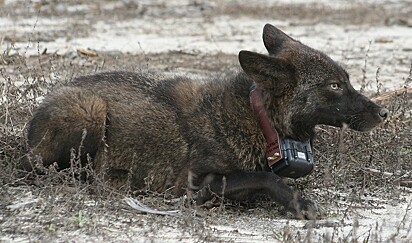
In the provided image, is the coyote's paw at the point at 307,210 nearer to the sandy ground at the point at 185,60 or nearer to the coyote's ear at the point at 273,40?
the sandy ground at the point at 185,60

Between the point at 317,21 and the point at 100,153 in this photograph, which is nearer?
the point at 100,153

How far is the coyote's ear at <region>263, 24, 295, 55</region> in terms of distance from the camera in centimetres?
619

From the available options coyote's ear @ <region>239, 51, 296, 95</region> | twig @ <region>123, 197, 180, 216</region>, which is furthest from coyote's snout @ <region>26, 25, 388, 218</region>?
twig @ <region>123, 197, 180, 216</region>

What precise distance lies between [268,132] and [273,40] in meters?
0.79

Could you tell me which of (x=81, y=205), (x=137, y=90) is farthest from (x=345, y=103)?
(x=81, y=205)

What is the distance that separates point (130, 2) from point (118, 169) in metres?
10.5

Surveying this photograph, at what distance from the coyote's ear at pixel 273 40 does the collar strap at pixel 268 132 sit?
45 centimetres

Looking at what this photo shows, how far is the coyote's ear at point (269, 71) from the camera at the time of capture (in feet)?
18.6

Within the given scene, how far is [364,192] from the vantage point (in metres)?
6.20

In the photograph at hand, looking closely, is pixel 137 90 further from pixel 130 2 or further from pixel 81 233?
pixel 130 2

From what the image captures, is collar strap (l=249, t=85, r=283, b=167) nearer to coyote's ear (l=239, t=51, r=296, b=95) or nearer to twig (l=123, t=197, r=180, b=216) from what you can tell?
coyote's ear (l=239, t=51, r=296, b=95)

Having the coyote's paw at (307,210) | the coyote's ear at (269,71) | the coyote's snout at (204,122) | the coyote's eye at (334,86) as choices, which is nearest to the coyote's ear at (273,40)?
the coyote's snout at (204,122)

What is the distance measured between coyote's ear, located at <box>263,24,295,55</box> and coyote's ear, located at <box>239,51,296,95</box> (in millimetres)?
388

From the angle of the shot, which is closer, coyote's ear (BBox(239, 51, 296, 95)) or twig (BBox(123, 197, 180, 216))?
twig (BBox(123, 197, 180, 216))
